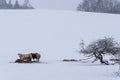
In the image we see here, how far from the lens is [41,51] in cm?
3009

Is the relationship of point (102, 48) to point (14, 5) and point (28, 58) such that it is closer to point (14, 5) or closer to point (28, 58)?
point (28, 58)

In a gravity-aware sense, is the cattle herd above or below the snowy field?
below

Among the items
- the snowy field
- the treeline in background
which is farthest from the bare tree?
the treeline in background

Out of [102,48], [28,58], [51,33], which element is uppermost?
[51,33]

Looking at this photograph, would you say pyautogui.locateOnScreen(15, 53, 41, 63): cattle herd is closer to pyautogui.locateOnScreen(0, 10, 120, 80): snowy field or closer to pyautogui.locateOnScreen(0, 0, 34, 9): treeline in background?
pyautogui.locateOnScreen(0, 10, 120, 80): snowy field

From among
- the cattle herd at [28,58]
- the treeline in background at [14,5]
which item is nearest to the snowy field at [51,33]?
the cattle herd at [28,58]

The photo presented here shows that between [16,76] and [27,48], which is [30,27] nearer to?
[27,48]

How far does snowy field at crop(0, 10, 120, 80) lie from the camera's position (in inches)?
989

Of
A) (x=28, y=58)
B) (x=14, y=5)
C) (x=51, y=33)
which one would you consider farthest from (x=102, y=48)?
(x=14, y=5)

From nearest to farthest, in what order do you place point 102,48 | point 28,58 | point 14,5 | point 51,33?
point 102,48 → point 28,58 → point 51,33 → point 14,5

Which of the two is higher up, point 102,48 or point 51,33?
point 51,33

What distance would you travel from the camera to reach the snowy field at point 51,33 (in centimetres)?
2511

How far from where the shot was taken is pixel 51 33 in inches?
1407

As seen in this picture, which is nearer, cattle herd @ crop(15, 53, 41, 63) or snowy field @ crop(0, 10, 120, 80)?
cattle herd @ crop(15, 53, 41, 63)
